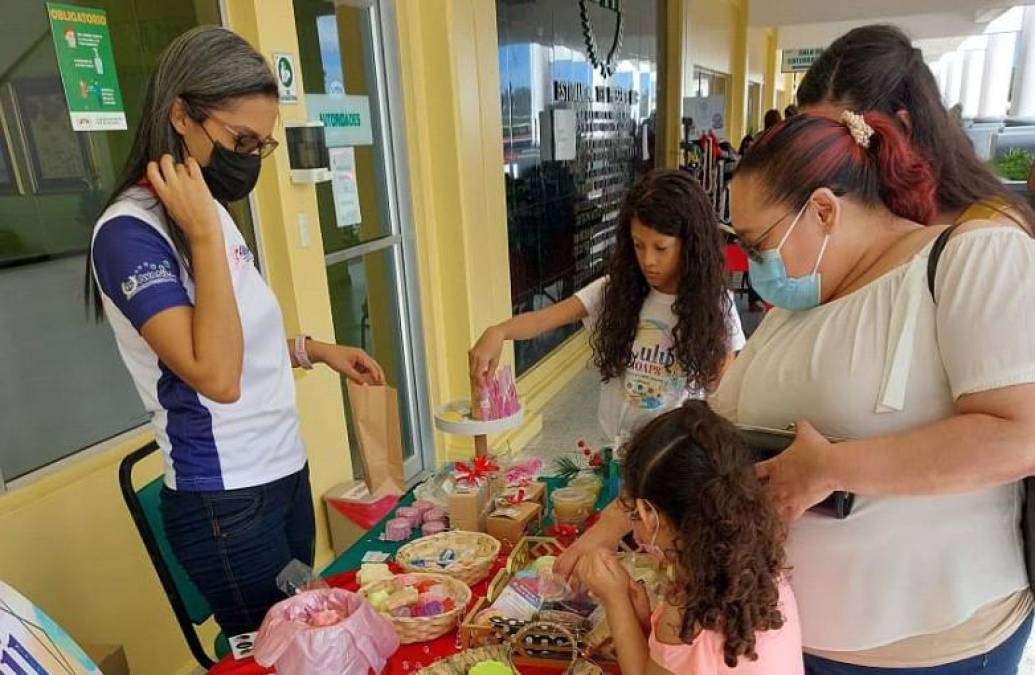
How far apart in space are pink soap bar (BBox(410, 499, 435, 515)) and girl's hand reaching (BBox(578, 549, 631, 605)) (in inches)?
23.9

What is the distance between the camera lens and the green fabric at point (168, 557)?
150cm

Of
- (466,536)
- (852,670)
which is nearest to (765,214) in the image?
(852,670)

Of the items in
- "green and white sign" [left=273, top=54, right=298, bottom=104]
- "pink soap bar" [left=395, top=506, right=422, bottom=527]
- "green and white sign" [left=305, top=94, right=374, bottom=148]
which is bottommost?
"pink soap bar" [left=395, top=506, right=422, bottom=527]

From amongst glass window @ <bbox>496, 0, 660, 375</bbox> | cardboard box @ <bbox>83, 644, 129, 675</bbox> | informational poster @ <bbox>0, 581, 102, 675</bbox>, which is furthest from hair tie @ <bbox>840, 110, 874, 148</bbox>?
glass window @ <bbox>496, 0, 660, 375</bbox>

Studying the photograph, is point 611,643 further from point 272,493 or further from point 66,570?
point 66,570

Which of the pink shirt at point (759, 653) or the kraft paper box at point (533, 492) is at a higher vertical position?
the pink shirt at point (759, 653)

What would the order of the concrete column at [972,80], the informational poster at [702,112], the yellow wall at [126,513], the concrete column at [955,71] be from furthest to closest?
1. the concrete column at [955,71]
2. the concrete column at [972,80]
3. the informational poster at [702,112]
4. the yellow wall at [126,513]

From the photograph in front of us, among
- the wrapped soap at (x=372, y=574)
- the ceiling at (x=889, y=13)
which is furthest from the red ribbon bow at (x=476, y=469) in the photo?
the ceiling at (x=889, y=13)

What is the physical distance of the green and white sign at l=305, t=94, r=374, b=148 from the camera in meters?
2.62

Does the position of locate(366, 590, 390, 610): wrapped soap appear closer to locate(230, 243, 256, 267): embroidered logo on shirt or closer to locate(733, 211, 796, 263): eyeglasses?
locate(230, 243, 256, 267): embroidered logo on shirt

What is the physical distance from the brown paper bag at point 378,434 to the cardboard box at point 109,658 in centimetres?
74

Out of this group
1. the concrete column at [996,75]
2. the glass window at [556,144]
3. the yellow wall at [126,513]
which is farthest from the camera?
the concrete column at [996,75]

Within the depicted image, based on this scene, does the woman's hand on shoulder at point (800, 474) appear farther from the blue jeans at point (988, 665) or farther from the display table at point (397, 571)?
the display table at point (397, 571)

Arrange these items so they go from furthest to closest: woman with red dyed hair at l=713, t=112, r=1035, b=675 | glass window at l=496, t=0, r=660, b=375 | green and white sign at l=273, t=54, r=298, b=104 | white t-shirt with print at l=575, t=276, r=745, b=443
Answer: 1. glass window at l=496, t=0, r=660, b=375
2. green and white sign at l=273, t=54, r=298, b=104
3. white t-shirt with print at l=575, t=276, r=745, b=443
4. woman with red dyed hair at l=713, t=112, r=1035, b=675
